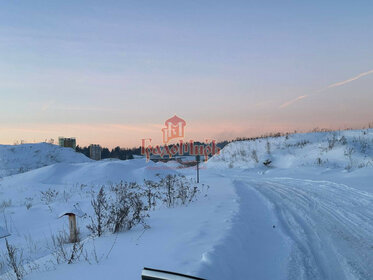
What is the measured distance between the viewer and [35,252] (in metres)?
5.52

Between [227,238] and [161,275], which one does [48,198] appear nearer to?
[227,238]

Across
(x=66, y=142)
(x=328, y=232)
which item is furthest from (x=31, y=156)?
(x=328, y=232)

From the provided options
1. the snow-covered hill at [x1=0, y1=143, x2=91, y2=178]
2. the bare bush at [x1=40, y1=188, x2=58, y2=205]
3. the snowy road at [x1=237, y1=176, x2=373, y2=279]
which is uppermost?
the snow-covered hill at [x1=0, y1=143, x2=91, y2=178]

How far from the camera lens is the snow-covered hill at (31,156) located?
28.8m

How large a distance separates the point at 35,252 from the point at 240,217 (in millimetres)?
4485

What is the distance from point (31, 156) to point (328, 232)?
3304cm

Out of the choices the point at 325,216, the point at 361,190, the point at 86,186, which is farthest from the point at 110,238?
the point at 86,186

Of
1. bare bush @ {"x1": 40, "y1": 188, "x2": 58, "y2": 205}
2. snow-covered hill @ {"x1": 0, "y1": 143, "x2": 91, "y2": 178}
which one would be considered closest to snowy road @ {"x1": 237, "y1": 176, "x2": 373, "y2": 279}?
bare bush @ {"x1": 40, "y1": 188, "x2": 58, "y2": 205}

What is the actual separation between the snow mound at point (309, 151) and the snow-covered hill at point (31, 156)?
18.8 m

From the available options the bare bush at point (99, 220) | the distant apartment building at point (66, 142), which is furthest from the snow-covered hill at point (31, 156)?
the bare bush at point (99, 220)

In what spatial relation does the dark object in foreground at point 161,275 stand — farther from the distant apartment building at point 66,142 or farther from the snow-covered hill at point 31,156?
the distant apartment building at point 66,142

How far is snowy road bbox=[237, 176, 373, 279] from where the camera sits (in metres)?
3.69

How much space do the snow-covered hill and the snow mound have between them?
61.7ft

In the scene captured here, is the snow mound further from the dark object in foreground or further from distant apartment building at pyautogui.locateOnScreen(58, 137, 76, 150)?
distant apartment building at pyautogui.locateOnScreen(58, 137, 76, 150)
